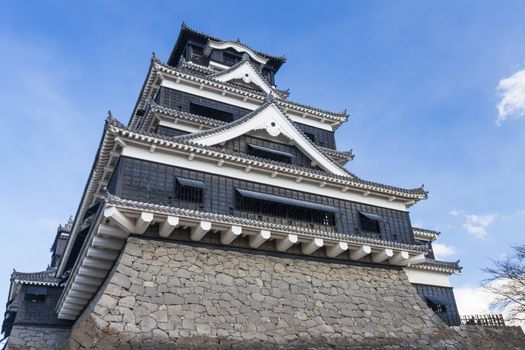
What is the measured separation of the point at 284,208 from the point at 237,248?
2391 millimetres

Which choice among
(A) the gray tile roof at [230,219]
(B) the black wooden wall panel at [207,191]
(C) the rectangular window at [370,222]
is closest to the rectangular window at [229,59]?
(B) the black wooden wall panel at [207,191]

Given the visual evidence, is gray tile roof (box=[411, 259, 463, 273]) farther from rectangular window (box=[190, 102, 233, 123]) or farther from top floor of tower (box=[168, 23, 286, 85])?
top floor of tower (box=[168, 23, 286, 85])

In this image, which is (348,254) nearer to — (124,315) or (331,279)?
(331,279)

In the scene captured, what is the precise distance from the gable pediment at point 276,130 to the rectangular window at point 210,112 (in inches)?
113

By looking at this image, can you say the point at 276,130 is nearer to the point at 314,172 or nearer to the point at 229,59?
the point at 314,172

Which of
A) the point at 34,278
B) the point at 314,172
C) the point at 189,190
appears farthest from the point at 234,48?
the point at 34,278

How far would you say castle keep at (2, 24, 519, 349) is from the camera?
33.0 feet

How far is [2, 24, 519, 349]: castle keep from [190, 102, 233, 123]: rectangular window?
2.3 inches

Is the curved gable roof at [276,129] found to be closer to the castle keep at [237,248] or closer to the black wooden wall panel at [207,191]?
the castle keep at [237,248]

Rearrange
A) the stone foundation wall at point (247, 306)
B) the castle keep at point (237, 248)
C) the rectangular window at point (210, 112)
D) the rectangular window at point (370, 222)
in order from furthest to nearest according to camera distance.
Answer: the rectangular window at point (210, 112), the rectangular window at point (370, 222), the castle keep at point (237, 248), the stone foundation wall at point (247, 306)

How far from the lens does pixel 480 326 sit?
1416cm

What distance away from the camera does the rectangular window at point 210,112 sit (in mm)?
17656

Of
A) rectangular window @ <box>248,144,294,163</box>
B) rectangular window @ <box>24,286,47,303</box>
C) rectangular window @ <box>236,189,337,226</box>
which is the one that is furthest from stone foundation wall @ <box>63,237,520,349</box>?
rectangular window @ <box>24,286,47,303</box>

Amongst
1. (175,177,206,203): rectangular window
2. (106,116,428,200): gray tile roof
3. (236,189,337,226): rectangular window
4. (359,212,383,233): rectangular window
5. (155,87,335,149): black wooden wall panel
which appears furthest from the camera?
(155,87,335,149): black wooden wall panel
